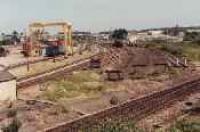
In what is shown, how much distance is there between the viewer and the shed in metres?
32.0

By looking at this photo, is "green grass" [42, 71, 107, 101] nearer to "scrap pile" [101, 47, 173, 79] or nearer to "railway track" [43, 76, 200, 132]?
"scrap pile" [101, 47, 173, 79]

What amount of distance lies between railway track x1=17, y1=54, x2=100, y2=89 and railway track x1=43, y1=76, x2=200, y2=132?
9979 mm

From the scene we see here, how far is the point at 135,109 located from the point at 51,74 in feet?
49.7

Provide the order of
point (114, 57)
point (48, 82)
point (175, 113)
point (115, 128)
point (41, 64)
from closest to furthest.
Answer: point (115, 128), point (175, 113), point (48, 82), point (41, 64), point (114, 57)

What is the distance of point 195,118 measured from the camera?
27000mm

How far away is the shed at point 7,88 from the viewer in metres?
32.0

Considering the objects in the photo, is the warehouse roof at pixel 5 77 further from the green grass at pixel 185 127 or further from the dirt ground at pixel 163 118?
the green grass at pixel 185 127

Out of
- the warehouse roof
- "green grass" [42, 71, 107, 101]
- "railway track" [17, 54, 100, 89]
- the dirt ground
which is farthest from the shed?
the dirt ground

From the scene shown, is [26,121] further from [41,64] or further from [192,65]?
[192,65]

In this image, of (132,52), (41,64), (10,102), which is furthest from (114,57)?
(10,102)

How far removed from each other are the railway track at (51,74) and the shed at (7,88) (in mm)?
4212

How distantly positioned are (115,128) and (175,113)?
13865mm

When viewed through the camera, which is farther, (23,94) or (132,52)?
(132,52)

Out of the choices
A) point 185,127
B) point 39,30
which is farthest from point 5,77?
point 39,30
